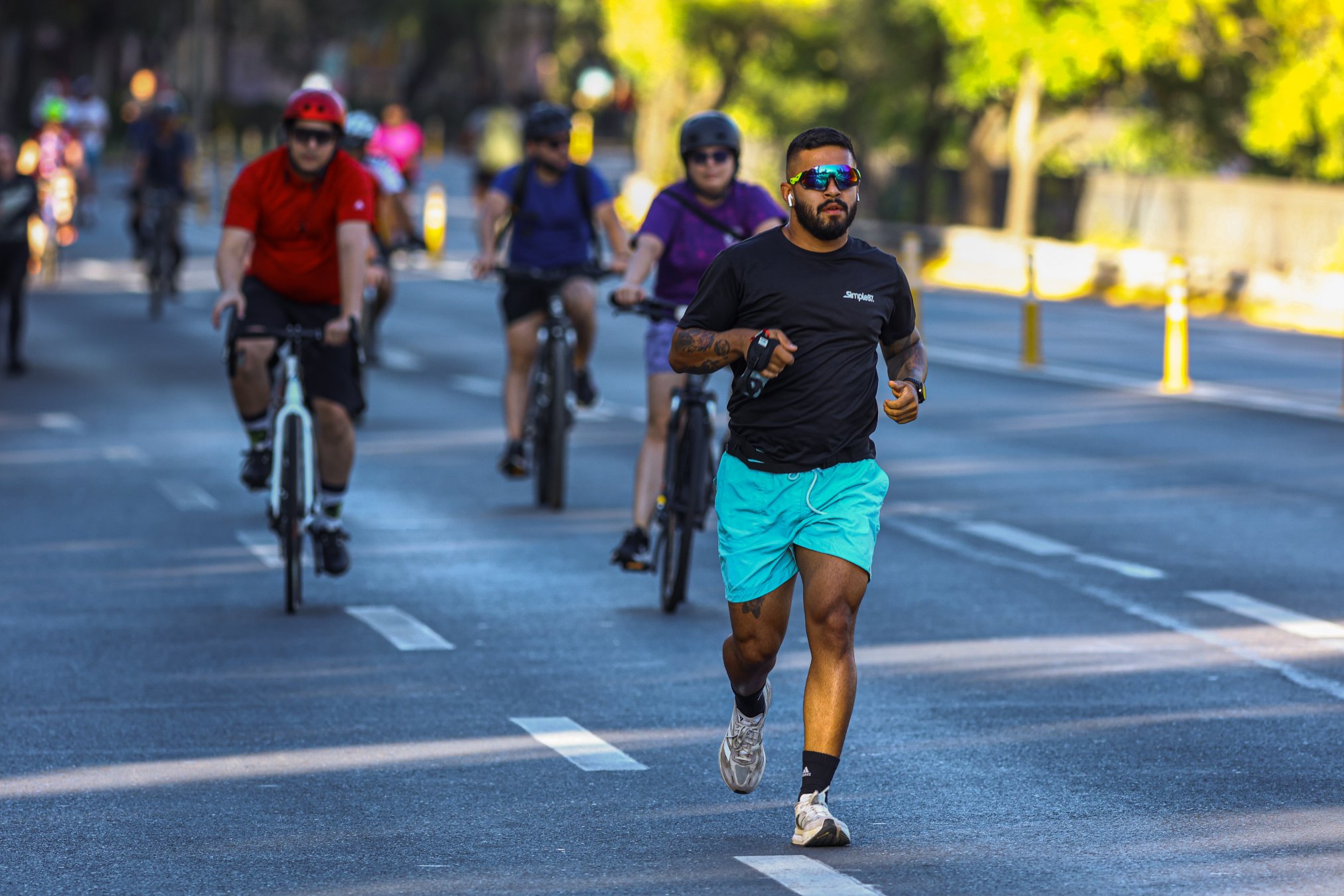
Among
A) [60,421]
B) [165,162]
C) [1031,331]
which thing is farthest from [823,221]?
[165,162]

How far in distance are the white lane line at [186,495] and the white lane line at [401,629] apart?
3358 millimetres

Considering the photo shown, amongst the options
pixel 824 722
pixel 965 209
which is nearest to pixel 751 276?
pixel 824 722

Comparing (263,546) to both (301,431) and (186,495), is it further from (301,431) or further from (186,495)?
(301,431)

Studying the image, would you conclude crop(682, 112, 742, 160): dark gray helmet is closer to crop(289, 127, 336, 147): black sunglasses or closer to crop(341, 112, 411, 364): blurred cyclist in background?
crop(289, 127, 336, 147): black sunglasses

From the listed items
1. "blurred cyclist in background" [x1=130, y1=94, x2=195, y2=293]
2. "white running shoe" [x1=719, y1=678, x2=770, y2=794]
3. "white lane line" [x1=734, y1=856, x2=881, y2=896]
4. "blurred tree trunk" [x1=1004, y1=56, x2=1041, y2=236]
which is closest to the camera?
→ "white lane line" [x1=734, y1=856, x2=881, y2=896]

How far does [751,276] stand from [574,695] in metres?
2.33

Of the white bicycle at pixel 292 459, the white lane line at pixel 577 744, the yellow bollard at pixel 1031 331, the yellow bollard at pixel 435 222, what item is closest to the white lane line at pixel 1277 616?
the white lane line at pixel 577 744

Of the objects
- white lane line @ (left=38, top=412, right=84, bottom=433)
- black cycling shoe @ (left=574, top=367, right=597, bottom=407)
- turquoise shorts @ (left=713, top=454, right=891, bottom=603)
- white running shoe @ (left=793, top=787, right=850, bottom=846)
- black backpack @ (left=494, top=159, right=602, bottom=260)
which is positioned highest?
black backpack @ (left=494, top=159, right=602, bottom=260)

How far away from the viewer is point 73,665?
9008 mm

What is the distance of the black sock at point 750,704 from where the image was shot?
6.64 m

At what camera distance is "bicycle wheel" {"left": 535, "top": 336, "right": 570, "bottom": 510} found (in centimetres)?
1278

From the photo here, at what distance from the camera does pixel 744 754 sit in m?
6.62

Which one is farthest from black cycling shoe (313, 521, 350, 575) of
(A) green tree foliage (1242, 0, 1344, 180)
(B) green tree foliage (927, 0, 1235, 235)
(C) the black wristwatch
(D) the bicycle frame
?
(A) green tree foliage (1242, 0, 1344, 180)

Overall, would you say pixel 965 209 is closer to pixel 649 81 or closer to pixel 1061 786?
pixel 649 81
